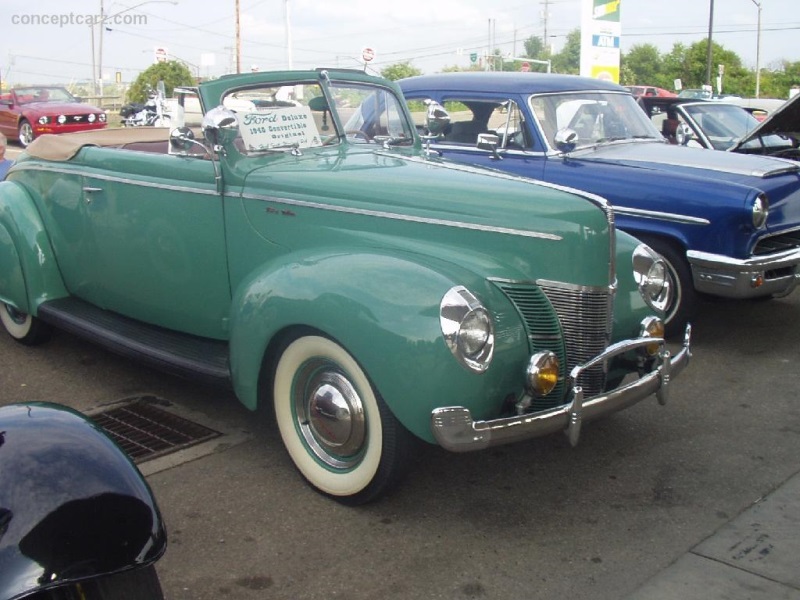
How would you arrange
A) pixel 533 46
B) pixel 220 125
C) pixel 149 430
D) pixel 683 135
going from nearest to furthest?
pixel 220 125
pixel 149 430
pixel 683 135
pixel 533 46

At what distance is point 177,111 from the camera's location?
15.8 ft

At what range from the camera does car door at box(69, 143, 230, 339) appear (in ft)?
14.7

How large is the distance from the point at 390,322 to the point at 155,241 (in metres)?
2.00

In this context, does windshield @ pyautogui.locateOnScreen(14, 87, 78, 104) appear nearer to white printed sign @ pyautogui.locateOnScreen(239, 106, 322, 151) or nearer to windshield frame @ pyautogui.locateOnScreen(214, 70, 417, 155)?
windshield frame @ pyautogui.locateOnScreen(214, 70, 417, 155)

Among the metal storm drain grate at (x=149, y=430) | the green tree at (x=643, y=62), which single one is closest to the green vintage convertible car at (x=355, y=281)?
the metal storm drain grate at (x=149, y=430)

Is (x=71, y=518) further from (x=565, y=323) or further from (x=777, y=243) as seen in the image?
(x=777, y=243)

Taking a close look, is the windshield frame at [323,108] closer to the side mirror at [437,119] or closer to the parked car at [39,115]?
the side mirror at [437,119]

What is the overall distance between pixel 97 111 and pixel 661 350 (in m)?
18.7

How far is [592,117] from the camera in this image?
6.99 m

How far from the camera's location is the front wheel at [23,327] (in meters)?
5.78

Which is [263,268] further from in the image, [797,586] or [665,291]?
[797,586]

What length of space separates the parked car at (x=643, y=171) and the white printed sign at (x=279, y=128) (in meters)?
2.09

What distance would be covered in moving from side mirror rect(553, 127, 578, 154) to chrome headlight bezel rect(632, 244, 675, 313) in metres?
2.33

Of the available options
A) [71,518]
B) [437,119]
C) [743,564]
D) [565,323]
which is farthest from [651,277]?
[71,518]
